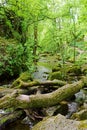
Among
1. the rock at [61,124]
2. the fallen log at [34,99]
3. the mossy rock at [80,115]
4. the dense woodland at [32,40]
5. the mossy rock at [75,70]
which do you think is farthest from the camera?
the mossy rock at [75,70]

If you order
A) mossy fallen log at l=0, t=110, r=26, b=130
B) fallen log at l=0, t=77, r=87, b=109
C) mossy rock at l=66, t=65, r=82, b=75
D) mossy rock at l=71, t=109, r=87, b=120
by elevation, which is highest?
fallen log at l=0, t=77, r=87, b=109

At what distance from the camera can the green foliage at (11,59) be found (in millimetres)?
15102

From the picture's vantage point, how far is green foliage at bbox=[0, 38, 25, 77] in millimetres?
15102

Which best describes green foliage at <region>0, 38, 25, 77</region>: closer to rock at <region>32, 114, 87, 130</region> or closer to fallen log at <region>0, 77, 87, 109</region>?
fallen log at <region>0, 77, 87, 109</region>

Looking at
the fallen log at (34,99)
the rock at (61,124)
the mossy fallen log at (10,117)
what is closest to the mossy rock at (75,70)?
the fallen log at (34,99)

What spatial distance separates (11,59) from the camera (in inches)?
608

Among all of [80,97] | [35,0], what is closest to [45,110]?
[80,97]

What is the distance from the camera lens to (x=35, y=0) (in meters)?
15.9

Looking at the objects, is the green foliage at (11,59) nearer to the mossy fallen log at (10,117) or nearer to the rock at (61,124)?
the mossy fallen log at (10,117)

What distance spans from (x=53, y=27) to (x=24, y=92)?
9.92 metres

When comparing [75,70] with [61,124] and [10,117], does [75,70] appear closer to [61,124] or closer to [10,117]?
[10,117]

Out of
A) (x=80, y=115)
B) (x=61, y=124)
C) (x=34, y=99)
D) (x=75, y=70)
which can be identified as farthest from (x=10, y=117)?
(x=75, y=70)

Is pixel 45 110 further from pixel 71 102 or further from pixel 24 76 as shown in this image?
pixel 24 76

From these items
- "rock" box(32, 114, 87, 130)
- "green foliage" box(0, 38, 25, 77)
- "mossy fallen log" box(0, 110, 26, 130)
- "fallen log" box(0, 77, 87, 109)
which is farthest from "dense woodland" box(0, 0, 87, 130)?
"rock" box(32, 114, 87, 130)
